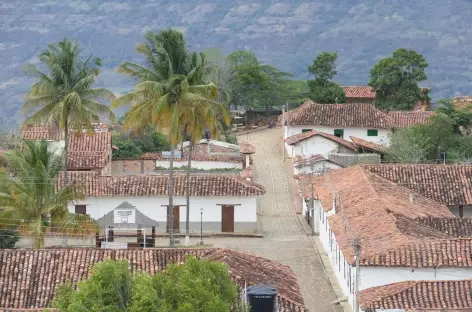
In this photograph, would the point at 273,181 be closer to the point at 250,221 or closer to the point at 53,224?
the point at 250,221

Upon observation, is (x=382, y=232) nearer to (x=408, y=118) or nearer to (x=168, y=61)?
(x=168, y=61)

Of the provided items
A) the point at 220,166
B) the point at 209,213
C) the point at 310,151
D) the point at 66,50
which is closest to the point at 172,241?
the point at 209,213

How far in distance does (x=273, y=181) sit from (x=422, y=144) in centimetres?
876

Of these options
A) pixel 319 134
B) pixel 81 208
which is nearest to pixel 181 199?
pixel 81 208

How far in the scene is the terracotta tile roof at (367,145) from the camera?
6600cm

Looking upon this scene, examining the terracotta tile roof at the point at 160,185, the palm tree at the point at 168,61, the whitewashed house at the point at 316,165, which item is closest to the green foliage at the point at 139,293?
the palm tree at the point at 168,61

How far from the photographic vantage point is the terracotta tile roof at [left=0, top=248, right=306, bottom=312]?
33344mm

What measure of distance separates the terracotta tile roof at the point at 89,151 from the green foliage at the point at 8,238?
41.4 feet

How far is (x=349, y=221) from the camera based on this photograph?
1683 inches

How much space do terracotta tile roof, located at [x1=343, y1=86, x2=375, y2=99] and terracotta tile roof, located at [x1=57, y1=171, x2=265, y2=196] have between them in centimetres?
3358

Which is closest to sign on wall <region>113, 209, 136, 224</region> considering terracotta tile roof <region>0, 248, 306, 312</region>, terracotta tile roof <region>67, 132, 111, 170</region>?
terracotta tile roof <region>0, 248, 306, 312</region>

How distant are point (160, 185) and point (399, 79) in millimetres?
34180

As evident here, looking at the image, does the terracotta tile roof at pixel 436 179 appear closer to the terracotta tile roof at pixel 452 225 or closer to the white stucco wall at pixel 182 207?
the white stucco wall at pixel 182 207

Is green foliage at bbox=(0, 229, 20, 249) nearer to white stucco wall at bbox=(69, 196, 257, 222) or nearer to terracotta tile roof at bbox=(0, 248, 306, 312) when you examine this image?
white stucco wall at bbox=(69, 196, 257, 222)
